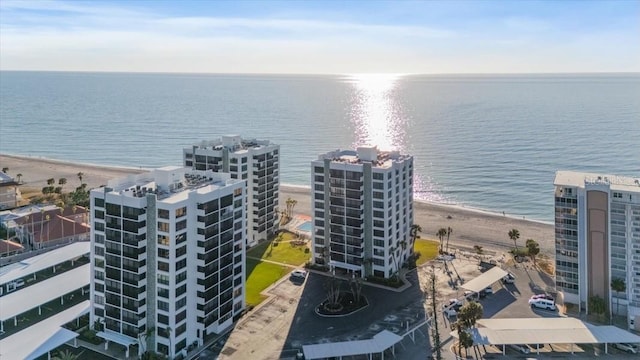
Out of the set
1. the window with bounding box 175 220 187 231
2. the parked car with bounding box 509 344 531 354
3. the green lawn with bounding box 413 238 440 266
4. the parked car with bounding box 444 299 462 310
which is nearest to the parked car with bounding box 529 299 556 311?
the parked car with bounding box 444 299 462 310

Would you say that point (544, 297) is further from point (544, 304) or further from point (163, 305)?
point (163, 305)

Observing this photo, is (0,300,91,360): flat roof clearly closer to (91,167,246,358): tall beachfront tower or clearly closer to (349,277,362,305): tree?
(91,167,246,358): tall beachfront tower

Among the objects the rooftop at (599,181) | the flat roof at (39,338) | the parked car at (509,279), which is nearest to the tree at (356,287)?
the parked car at (509,279)

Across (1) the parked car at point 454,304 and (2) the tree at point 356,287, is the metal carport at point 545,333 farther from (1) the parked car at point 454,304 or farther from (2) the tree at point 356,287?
(2) the tree at point 356,287

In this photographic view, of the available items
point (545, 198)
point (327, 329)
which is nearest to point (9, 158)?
point (327, 329)

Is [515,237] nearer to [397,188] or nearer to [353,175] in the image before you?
[397,188]

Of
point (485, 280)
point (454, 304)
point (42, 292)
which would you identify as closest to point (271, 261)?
point (454, 304)
